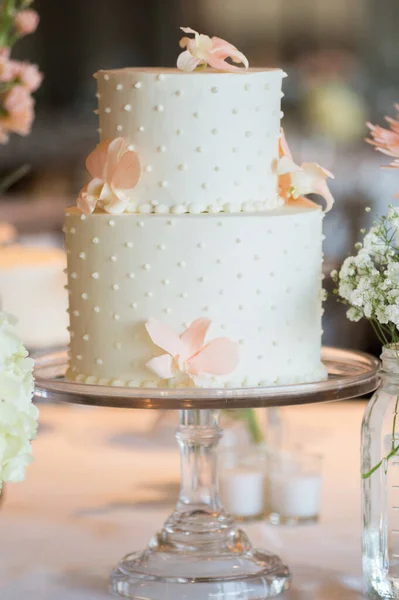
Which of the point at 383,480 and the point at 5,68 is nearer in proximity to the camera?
the point at 383,480

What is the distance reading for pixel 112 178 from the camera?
1484 mm

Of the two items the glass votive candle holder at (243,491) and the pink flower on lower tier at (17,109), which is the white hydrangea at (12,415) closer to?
the glass votive candle holder at (243,491)

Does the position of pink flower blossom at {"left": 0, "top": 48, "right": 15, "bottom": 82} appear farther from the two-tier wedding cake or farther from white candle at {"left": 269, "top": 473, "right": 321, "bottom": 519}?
white candle at {"left": 269, "top": 473, "right": 321, "bottom": 519}

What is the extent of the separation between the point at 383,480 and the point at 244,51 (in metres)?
6.42

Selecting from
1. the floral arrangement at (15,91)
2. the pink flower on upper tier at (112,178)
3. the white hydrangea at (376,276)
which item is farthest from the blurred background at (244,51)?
the white hydrangea at (376,276)

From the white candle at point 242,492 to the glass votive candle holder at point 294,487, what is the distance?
0.02 metres

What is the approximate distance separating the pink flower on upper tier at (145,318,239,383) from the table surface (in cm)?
30

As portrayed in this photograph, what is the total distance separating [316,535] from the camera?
173 centimetres

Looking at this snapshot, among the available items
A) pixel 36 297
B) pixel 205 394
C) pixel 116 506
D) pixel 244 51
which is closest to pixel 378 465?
pixel 205 394

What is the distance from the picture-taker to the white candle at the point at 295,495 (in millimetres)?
1796

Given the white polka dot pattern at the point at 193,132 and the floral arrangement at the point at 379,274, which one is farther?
the white polka dot pattern at the point at 193,132

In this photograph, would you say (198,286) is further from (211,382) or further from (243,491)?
(243,491)

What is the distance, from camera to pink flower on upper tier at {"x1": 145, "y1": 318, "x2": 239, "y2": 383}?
4.76ft

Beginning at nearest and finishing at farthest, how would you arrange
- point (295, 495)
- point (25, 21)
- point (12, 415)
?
point (12, 415) < point (295, 495) < point (25, 21)
